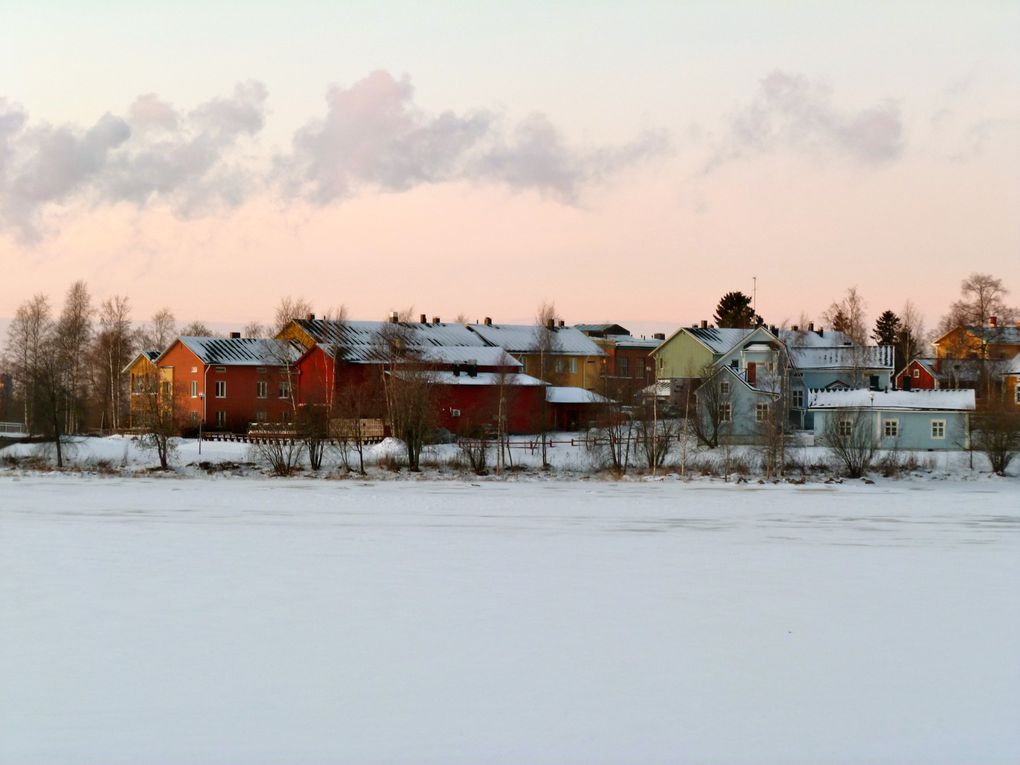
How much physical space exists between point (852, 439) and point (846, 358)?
23617 mm

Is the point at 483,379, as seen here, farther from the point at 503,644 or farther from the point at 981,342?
the point at 503,644

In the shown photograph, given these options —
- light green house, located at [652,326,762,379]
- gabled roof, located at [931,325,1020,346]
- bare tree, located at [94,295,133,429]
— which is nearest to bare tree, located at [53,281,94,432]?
bare tree, located at [94,295,133,429]

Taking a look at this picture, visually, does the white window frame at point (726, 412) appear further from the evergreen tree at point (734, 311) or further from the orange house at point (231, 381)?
the evergreen tree at point (734, 311)

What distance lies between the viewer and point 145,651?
11.7 metres

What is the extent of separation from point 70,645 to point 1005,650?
30.1 ft

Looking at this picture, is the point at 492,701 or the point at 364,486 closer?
the point at 492,701

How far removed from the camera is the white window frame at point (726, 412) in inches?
2177

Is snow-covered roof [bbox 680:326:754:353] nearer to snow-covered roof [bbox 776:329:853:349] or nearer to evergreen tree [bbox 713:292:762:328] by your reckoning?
snow-covered roof [bbox 776:329:853:349]

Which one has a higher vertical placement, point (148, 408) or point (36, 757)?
point (148, 408)

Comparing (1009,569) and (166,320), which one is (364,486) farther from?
(166,320)

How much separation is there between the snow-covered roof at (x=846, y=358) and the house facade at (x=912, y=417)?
14198mm

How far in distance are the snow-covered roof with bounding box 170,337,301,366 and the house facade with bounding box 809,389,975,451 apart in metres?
27.0

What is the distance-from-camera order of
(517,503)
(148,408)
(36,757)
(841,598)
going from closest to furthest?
1. (36,757)
2. (841,598)
3. (517,503)
4. (148,408)

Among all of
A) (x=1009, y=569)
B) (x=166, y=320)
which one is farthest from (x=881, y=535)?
(x=166, y=320)
